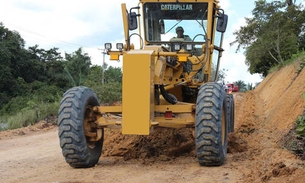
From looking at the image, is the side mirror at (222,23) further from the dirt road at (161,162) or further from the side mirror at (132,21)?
the dirt road at (161,162)

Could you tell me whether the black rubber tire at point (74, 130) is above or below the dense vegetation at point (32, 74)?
below

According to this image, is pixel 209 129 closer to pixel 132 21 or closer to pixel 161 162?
pixel 161 162

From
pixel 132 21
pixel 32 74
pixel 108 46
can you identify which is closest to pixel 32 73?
pixel 32 74

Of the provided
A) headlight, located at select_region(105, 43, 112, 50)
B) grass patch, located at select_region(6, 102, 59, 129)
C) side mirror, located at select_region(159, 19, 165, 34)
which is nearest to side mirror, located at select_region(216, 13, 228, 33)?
side mirror, located at select_region(159, 19, 165, 34)

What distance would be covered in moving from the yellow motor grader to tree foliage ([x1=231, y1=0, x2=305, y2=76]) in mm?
23273

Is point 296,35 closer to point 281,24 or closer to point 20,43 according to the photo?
point 281,24

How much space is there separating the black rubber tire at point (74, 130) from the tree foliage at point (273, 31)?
25768 millimetres

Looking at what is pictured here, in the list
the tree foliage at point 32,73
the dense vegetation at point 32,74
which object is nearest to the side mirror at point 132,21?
the dense vegetation at point 32,74

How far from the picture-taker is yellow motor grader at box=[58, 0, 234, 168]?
709 centimetres

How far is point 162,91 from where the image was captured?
26.6 feet

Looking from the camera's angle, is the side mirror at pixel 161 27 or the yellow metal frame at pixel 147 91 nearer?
the yellow metal frame at pixel 147 91

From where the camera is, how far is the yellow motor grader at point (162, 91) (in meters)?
7.09

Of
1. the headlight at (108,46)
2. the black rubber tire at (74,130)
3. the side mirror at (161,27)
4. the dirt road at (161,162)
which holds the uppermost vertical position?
the side mirror at (161,27)

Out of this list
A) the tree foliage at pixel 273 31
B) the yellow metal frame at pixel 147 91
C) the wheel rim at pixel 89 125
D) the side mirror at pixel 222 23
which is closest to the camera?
the yellow metal frame at pixel 147 91
